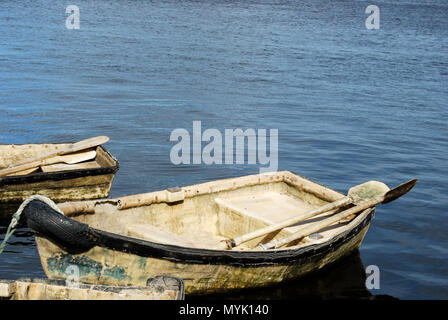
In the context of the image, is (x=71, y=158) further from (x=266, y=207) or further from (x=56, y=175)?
(x=266, y=207)

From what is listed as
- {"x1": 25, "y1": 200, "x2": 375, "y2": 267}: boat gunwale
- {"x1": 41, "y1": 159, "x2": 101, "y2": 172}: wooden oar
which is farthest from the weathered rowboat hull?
{"x1": 41, "y1": 159, "x2": 101, "y2": 172}: wooden oar

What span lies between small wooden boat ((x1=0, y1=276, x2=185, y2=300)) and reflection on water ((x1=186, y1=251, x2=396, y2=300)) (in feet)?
5.87

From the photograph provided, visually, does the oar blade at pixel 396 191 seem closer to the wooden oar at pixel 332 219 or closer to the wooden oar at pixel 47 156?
the wooden oar at pixel 332 219

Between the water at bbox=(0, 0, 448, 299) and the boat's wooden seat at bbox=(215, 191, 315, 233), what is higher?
the water at bbox=(0, 0, 448, 299)

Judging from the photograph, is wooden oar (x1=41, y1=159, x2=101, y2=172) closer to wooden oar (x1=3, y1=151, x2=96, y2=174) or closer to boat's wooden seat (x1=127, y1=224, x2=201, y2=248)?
wooden oar (x1=3, y1=151, x2=96, y2=174)

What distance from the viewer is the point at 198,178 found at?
533 inches

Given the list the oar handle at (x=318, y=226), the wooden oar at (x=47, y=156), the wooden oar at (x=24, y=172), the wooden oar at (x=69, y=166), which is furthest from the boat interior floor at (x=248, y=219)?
the wooden oar at (x=24, y=172)

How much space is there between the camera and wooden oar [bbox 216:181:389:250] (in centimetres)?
783

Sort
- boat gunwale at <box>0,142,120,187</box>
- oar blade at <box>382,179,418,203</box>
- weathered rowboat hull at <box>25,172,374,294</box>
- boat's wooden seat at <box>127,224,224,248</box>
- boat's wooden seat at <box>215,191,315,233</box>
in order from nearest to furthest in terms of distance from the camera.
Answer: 1. weathered rowboat hull at <box>25,172,374,294</box>
2. boat's wooden seat at <box>127,224,224,248</box>
3. boat's wooden seat at <box>215,191,315,233</box>
4. oar blade at <box>382,179,418,203</box>
5. boat gunwale at <box>0,142,120,187</box>

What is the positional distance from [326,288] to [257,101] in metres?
11.7

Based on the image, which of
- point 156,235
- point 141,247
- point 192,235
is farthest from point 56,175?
point 141,247

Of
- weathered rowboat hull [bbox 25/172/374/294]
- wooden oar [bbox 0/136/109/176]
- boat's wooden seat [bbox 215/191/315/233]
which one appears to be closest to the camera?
weathered rowboat hull [bbox 25/172/374/294]
